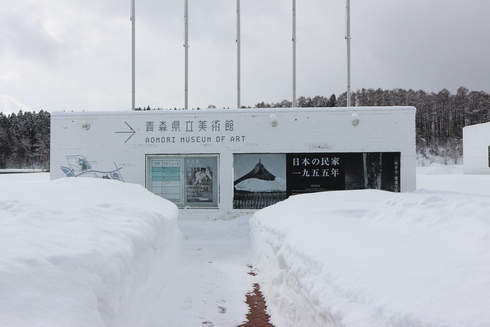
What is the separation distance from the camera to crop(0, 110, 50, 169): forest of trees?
69.4 m

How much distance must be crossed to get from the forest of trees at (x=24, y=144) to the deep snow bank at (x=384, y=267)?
7207 centimetres

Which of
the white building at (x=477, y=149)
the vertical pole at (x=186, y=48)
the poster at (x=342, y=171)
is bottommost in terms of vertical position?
the poster at (x=342, y=171)

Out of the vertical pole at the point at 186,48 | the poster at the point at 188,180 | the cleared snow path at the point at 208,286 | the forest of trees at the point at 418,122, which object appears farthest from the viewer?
the forest of trees at the point at 418,122

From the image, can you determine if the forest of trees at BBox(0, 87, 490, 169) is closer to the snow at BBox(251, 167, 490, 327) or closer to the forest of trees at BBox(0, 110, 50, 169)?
the forest of trees at BBox(0, 110, 50, 169)

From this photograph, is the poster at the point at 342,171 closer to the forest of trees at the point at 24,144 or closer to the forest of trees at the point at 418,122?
the forest of trees at the point at 418,122

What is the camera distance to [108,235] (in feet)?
14.7

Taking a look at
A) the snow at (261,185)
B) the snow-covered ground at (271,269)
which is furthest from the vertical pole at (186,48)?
the snow-covered ground at (271,269)

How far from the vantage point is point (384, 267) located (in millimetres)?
3424

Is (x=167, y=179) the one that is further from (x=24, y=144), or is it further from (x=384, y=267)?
(x=24, y=144)

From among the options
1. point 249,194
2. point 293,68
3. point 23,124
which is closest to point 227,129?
point 249,194

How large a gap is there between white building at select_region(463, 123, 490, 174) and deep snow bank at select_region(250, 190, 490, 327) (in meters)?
31.1

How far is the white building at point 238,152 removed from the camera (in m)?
12.7

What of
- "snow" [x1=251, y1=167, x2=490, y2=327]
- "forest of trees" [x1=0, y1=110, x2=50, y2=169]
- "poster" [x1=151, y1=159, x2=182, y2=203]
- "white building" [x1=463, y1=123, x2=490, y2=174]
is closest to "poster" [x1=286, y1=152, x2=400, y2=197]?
"poster" [x1=151, y1=159, x2=182, y2=203]

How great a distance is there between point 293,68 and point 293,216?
10.2 metres
